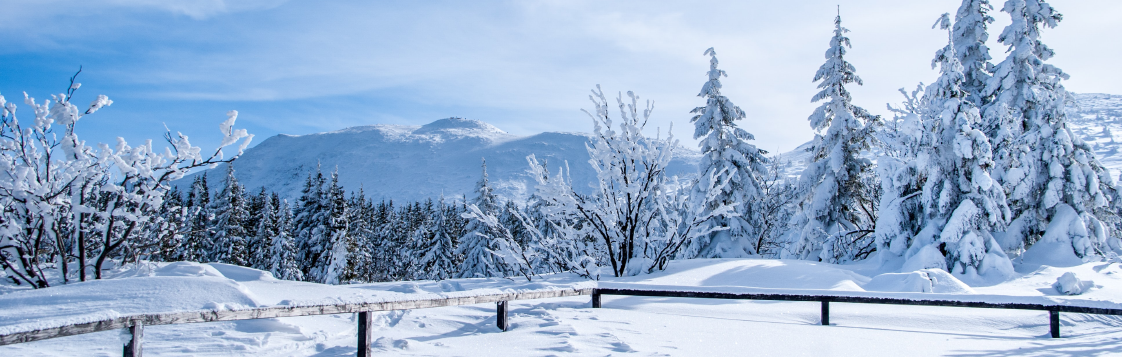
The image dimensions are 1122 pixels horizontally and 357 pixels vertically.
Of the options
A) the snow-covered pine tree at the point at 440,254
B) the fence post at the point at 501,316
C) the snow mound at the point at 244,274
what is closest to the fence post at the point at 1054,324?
the fence post at the point at 501,316

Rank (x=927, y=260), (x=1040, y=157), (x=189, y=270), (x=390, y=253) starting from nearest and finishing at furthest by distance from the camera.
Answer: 1. (x=189, y=270)
2. (x=927, y=260)
3. (x=1040, y=157)
4. (x=390, y=253)

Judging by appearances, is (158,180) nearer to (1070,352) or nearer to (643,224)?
(643,224)

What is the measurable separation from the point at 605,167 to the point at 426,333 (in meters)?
6.64

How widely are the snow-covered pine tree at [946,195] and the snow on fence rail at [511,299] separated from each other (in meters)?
8.91

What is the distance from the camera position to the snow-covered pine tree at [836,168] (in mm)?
20016

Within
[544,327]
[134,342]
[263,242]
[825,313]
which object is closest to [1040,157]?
[825,313]

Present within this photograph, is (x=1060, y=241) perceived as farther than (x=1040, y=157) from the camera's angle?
No

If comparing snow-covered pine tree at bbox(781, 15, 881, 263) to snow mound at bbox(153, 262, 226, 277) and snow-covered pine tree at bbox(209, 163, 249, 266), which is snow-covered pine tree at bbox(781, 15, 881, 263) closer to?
snow mound at bbox(153, 262, 226, 277)

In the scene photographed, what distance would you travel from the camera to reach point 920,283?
11.1 metres

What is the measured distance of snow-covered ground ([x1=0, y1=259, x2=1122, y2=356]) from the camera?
531cm

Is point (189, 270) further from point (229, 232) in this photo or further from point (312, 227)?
point (229, 232)

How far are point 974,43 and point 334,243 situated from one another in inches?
1277

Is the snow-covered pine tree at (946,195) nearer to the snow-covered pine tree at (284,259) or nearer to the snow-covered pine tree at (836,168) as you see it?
the snow-covered pine tree at (836,168)

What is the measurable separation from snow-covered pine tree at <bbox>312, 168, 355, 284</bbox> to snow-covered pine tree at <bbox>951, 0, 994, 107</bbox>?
102 ft
